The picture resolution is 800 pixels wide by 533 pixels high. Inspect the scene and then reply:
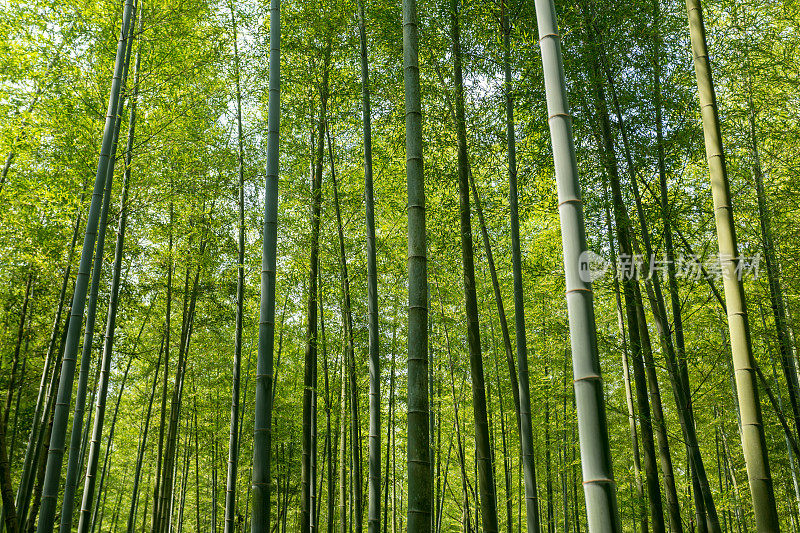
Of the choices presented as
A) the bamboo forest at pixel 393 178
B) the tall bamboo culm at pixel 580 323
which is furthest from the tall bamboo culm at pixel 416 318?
the tall bamboo culm at pixel 580 323

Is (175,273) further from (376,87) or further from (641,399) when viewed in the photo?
(641,399)

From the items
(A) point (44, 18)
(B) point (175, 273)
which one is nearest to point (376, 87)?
(A) point (44, 18)

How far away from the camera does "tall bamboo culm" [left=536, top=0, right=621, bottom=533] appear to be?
166 centimetres

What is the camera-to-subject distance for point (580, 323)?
70.3 inches

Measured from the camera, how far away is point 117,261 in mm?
5699

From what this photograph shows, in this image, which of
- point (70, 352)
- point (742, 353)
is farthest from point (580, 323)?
point (70, 352)

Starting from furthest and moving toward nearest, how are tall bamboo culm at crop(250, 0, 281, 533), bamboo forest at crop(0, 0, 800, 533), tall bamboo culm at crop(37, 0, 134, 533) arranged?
1. bamboo forest at crop(0, 0, 800, 533)
2. tall bamboo culm at crop(37, 0, 134, 533)
3. tall bamboo culm at crop(250, 0, 281, 533)

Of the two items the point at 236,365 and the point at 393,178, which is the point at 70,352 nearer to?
the point at 236,365

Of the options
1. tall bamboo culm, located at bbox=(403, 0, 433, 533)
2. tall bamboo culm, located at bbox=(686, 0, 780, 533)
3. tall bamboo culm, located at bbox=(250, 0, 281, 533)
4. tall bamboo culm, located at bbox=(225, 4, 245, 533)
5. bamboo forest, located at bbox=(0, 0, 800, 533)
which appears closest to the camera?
tall bamboo culm, located at bbox=(686, 0, 780, 533)

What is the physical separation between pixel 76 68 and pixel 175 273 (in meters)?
3.76

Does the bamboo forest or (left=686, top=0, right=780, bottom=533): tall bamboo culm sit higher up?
the bamboo forest

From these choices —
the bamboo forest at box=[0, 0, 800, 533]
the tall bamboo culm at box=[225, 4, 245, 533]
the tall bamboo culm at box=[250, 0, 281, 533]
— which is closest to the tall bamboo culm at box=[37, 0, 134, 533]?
the bamboo forest at box=[0, 0, 800, 533]

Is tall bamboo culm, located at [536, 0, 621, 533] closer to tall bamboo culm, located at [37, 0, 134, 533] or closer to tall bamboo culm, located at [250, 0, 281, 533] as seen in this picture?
tall bamboo culm, located at [250, 0, 281, 533]

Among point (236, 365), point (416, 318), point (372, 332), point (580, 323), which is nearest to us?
point (580, 323)
